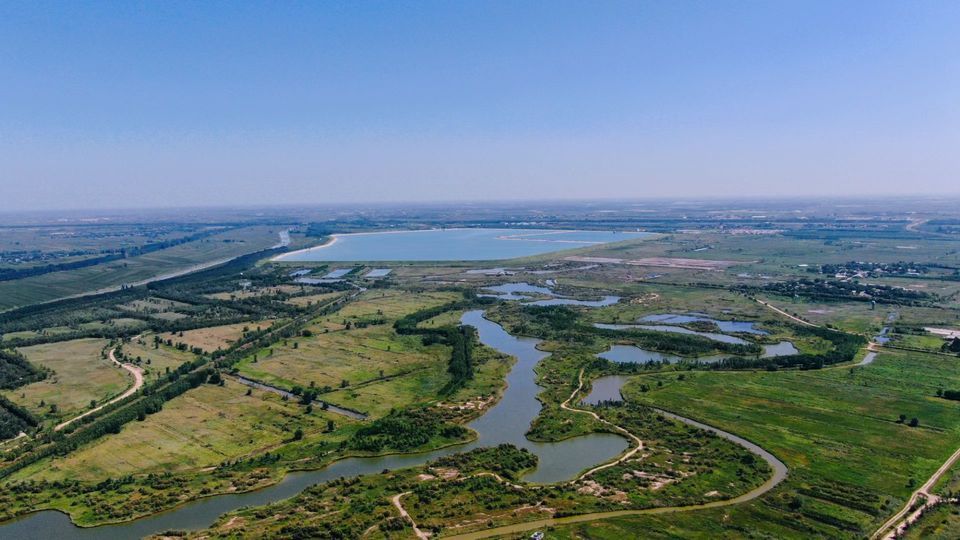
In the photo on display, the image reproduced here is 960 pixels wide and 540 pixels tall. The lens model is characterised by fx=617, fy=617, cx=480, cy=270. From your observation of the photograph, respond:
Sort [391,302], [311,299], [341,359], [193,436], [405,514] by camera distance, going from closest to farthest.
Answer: [405,514], [193,436], [341,359], [391,302], [311,299]

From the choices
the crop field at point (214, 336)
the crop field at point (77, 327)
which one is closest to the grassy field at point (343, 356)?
the crop field at point (214, 336)

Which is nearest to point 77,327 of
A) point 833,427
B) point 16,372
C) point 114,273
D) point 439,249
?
point 16,372

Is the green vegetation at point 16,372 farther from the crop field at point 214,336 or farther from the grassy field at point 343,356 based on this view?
→ the grassy field at point 343,356

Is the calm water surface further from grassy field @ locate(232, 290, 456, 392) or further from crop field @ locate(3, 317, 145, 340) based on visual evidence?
crop field @ locate(3, 317, 145, 340)

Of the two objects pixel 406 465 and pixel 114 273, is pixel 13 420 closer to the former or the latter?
pixel 406 465

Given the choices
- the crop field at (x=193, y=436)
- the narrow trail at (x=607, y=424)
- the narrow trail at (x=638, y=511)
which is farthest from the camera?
the crop field at (x=193, y=436)

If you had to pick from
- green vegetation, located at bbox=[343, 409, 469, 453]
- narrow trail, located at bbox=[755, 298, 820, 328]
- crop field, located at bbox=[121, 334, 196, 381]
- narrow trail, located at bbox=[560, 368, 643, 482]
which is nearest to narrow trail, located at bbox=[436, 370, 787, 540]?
narrow trail, located at bbox=[560, 368, 643, 482]
